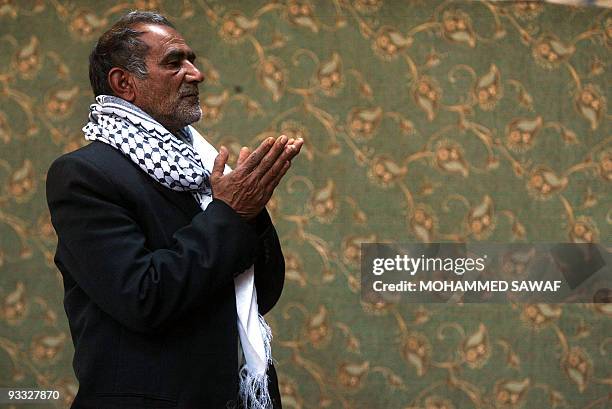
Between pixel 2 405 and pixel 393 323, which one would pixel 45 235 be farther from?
pixel 393 323

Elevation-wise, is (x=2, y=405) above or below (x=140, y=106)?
below

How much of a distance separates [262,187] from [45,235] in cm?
227

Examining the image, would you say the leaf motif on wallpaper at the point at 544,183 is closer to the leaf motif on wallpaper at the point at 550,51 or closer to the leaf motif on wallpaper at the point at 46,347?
the leaf motif on wallpaper at the point at 550,51

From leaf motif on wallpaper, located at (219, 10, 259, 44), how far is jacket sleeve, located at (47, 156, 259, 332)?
7.05 ft

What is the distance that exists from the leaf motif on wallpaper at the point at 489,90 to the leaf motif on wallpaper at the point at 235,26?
0.93 meters

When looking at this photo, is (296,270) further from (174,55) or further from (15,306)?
(174,55)

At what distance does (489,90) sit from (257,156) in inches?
89.7

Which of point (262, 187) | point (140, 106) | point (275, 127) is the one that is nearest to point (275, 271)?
point (262, 187)

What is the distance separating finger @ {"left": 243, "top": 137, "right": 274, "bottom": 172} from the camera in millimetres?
1452

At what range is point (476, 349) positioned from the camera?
354 centimetres

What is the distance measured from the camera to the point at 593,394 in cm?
358

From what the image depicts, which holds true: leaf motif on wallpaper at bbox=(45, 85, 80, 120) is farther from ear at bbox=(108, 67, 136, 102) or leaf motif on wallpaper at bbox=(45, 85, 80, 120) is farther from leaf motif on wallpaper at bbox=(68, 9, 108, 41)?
ear at bbox=(108, 67, 136, 102)

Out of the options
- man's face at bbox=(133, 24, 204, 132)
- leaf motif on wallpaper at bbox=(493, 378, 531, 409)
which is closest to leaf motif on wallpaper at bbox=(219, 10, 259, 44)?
leaf motif on wallpaper at bbox=(493, 378, 531, 409)

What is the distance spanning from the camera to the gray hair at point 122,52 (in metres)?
1.57
